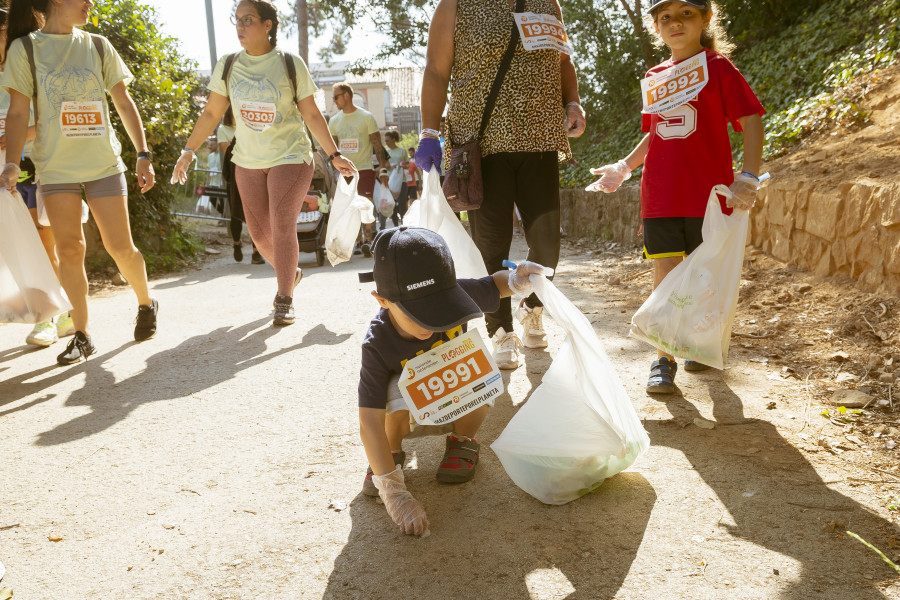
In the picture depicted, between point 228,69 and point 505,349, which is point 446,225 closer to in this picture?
point 505,349

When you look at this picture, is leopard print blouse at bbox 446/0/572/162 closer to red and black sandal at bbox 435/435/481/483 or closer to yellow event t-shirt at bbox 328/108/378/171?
red and black sandal at bbox 435/435/481/483

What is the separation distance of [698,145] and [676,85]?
28 centimetres

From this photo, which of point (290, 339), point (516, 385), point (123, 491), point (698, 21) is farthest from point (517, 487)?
point (290, 339)

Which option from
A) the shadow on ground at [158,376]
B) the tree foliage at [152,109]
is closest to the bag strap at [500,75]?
the shadow on ground at [158,376]

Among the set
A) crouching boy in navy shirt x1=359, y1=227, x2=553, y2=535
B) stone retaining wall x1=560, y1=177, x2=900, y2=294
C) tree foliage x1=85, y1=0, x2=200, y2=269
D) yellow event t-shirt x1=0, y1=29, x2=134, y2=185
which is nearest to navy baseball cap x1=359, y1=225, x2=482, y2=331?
crouching boy in navy shirt x1=359, y1=227, x2=553, y2=535

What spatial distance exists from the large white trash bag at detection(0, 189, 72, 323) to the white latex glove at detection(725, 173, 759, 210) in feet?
11.3

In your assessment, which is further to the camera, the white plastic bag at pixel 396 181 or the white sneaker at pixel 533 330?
the white plastic bag at pixel 396 181

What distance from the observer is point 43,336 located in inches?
191

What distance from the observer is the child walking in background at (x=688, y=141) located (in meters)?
3.13

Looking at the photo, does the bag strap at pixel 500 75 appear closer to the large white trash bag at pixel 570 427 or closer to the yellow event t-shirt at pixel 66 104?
the large white trash bag at pixel 570 427

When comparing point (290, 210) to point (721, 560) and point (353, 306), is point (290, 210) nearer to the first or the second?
point (353, 306)

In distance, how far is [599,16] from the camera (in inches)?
521

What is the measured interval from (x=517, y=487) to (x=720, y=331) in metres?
1.09

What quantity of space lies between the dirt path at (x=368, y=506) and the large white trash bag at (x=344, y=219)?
6.78ft
